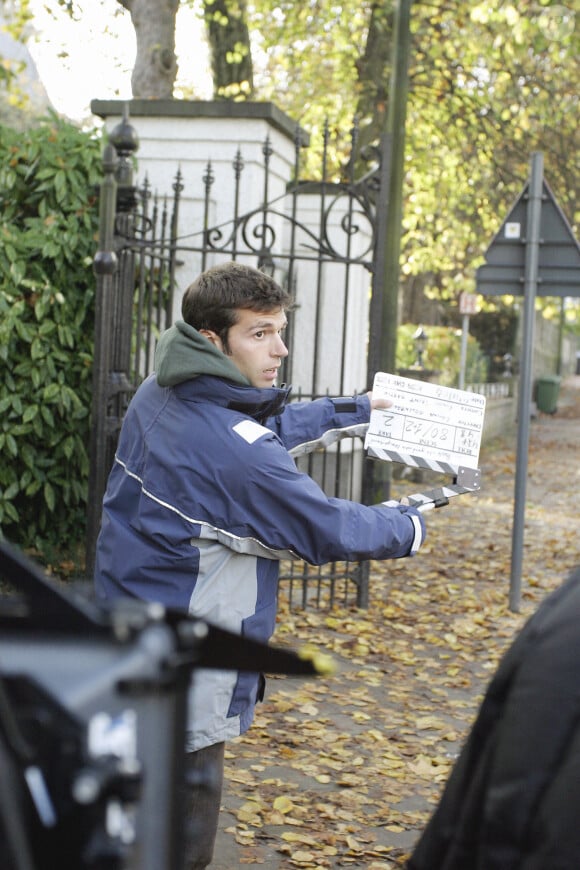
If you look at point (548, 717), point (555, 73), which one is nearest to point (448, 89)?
point (555, 73)

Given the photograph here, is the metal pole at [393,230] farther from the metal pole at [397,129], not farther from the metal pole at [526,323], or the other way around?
the metal pole at [526,323]

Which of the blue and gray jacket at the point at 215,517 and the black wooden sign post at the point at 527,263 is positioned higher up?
the black wooden sign post at the point at 527,263

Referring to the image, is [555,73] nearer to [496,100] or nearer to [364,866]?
[496,100]

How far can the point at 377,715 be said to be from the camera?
227 inches

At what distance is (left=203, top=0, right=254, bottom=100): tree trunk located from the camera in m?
13.3

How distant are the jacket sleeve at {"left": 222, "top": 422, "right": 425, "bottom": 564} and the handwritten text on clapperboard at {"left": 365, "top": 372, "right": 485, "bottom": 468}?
3.13 ft

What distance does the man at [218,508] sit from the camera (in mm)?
2768

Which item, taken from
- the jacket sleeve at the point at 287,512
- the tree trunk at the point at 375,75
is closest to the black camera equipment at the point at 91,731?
the jacket sleeve at the point at 287,512

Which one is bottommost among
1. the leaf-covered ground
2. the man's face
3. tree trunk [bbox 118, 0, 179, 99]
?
the leaf-covered ground

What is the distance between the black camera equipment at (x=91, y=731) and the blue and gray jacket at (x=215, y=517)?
74.8 inches

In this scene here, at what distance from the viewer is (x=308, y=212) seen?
9.28m

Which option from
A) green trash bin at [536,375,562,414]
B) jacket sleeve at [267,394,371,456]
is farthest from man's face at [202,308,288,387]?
green trash bin at [536,375,562,414]

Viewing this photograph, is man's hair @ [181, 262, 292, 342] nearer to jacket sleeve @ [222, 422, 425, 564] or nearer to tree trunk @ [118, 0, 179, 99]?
jacket sleeve @ [222, 422, 425, 564]

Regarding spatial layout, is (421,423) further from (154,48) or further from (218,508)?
(154,48)
